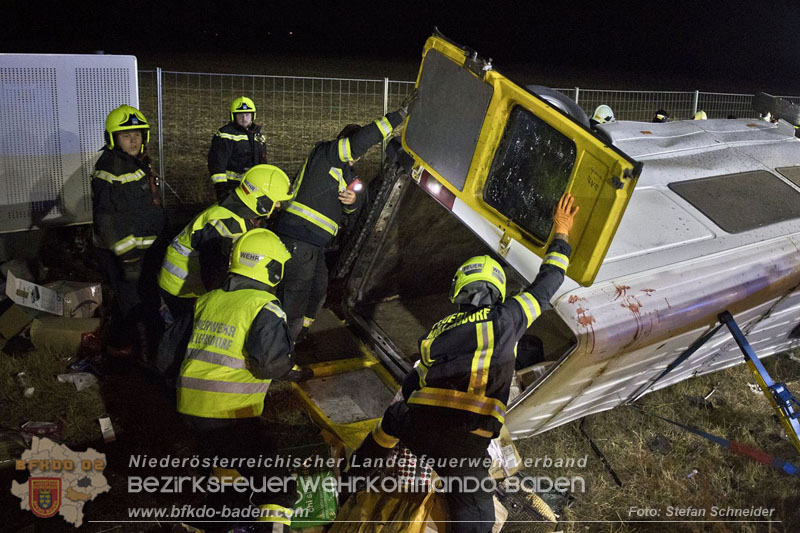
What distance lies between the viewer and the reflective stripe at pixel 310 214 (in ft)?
16.1

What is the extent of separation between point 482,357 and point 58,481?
2.70m

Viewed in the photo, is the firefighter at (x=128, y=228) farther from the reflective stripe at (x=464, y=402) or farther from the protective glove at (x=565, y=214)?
the protective glove at (x=565, y=214)

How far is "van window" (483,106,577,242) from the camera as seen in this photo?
3.38 meters

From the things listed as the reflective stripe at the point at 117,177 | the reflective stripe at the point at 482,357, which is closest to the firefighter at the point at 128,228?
the reflective stripe at the point at 117,177

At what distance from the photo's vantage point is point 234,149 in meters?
6.64

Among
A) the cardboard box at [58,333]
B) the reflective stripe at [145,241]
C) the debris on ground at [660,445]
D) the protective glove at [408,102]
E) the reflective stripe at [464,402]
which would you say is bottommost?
the debris on ground at [660,445]

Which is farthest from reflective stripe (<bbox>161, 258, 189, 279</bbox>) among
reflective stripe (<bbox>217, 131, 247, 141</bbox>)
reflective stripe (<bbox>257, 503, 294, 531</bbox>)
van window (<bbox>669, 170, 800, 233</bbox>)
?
van window (<bbox>669, 170, 800, 233</bbox>)

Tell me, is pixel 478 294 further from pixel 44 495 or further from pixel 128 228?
pixel 128 228

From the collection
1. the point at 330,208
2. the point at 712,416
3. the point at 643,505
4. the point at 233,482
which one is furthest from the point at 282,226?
the point at 712,416

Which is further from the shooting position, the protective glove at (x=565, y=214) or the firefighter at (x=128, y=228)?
the firefighter at (x=128, y=228)

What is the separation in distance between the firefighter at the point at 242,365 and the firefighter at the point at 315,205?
1.32 meters

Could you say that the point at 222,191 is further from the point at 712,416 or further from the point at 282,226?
the point at 712,416

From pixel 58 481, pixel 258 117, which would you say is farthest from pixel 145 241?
pixel 258 117

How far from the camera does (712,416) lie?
5105 millimetres
